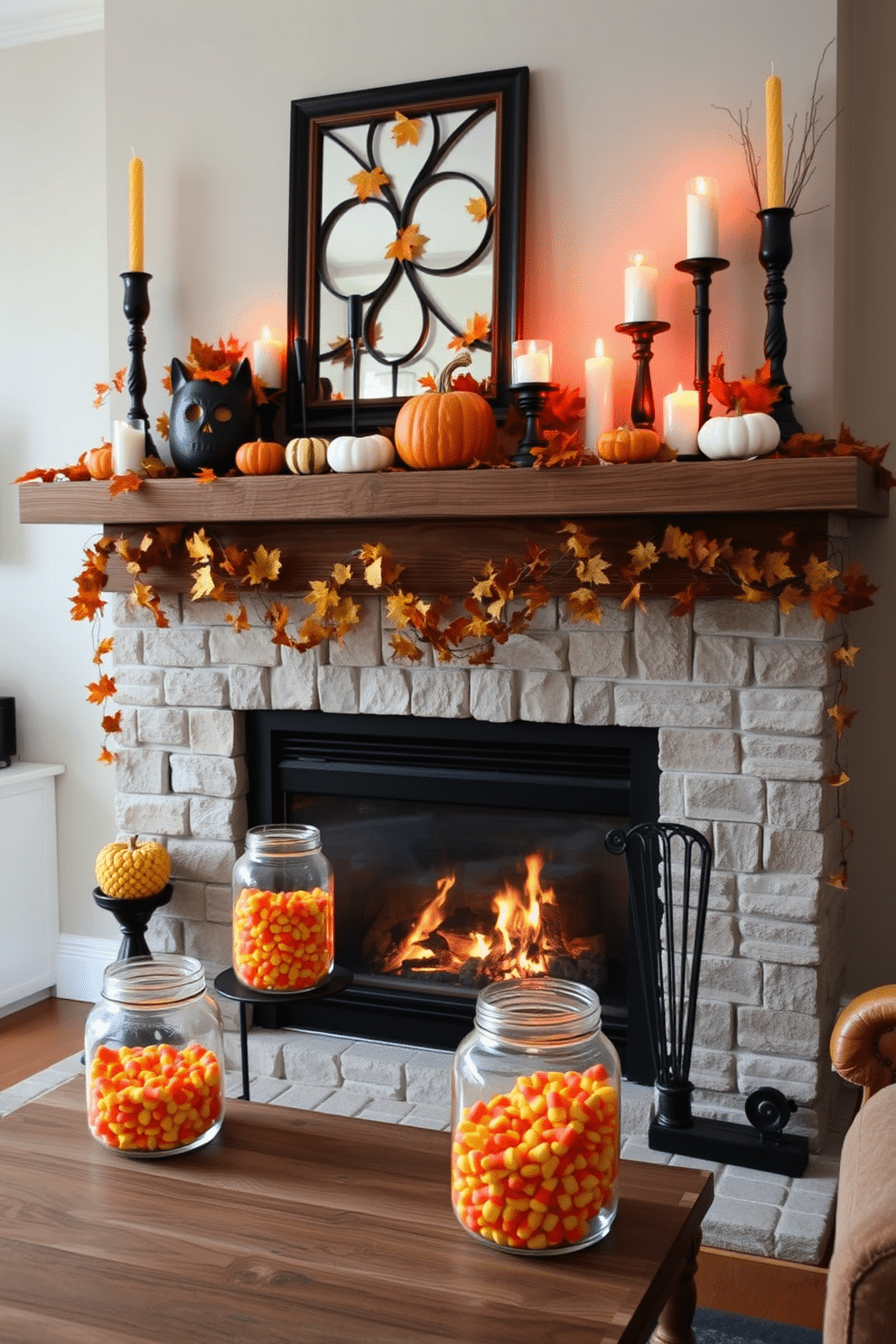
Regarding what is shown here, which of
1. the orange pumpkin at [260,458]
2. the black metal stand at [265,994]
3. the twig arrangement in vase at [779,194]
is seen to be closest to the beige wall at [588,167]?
the twig arrangement in vase at [779,194]

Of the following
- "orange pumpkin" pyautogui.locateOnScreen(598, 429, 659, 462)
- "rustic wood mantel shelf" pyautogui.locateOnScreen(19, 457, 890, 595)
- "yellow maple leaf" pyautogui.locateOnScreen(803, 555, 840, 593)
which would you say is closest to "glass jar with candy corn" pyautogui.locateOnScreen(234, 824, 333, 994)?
"rustic wood mantel shelf" pyautogui.locateOnScreen(19, 457, 890, 595)

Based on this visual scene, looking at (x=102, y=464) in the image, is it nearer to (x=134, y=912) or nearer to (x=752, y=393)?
(x=134, y=912)

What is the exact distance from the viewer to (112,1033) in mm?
1611

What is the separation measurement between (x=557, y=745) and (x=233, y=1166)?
4.46 ft

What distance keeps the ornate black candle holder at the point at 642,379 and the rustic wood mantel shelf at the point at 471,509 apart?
193mm

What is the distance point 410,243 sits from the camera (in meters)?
2.74

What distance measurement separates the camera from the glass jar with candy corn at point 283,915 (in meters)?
1.94

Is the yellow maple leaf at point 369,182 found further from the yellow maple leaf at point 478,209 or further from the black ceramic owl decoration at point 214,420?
the black ceramic owl decoration at point 214,420

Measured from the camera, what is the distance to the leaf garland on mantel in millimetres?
2410

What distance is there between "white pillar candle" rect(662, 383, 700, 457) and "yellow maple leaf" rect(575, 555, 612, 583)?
9.9 inches

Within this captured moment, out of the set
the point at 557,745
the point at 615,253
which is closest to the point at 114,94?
the point at 615,253

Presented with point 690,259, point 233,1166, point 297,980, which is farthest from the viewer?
point 690,259

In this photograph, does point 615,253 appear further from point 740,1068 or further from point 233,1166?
point 233,1166

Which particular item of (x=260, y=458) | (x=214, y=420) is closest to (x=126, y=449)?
(x=214, y=420)
